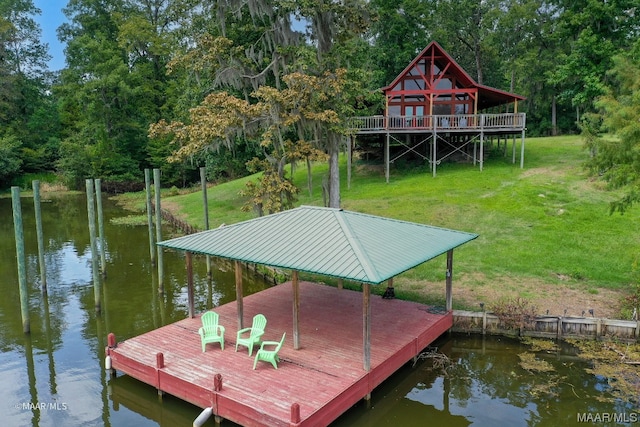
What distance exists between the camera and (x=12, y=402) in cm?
1138

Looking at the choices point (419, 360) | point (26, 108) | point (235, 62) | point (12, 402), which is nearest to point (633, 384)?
point (419, 360)

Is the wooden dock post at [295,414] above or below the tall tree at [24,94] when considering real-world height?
below

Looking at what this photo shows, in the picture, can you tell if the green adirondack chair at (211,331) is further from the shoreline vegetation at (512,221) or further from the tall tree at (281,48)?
the tall tree at (281,48)

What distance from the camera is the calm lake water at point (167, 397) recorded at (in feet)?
34.6

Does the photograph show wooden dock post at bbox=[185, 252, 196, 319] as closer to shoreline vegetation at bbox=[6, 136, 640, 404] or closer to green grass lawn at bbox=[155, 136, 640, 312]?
shoreline vegetation at bbox=[6, 136, 640, 404]

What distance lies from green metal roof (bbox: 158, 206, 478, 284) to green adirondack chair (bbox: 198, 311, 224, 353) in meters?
1.66

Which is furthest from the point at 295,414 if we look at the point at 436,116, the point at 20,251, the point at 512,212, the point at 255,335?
the point at 436,116

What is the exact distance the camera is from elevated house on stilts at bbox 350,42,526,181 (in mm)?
30062

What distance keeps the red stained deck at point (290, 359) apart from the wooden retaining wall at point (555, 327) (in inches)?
22.3

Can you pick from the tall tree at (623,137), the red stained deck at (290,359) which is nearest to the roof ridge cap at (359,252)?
the red stained deck at (290,359)

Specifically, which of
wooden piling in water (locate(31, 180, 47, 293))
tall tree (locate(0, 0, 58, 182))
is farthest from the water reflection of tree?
tall tree (locate(0, 0, 58, 182))

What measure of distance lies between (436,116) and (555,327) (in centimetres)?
1824

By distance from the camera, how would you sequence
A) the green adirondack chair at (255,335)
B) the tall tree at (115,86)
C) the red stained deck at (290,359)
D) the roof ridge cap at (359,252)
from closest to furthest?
the red stained deck at (290,359), the roof ridge cap at (359,252), the green adirondack chair at (255,335), the tall tree at (115,86)

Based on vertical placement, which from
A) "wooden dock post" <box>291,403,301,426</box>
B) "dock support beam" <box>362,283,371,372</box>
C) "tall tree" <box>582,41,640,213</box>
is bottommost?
"wooden dock post" <box>291,403,301,426</box>
